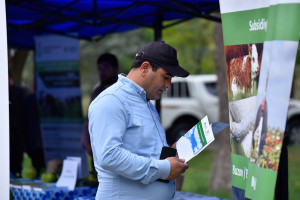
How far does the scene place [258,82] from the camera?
2.47 m

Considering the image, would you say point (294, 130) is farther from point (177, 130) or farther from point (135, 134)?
point (135, 134)

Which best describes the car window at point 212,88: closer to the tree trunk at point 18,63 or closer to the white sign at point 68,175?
the tree trunk at point 18,63

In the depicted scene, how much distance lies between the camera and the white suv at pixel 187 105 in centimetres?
1345

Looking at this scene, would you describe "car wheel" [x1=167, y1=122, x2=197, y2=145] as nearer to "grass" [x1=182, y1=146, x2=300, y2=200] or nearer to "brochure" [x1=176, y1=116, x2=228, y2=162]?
"grass" [x1=182, y1=146, x2=300, y2=200]

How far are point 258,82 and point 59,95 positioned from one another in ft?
15.5

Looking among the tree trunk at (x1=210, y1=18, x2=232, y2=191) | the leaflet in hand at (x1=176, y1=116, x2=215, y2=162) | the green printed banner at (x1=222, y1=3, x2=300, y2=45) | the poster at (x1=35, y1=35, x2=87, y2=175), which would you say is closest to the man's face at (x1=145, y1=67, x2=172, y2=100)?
the leaflet in hand at (x1=176, y1=116, x2=215, y2=162)

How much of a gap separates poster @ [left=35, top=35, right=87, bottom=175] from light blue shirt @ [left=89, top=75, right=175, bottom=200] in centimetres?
398

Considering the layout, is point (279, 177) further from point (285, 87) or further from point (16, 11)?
point (16, 11)

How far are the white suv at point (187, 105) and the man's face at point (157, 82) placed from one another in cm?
1072

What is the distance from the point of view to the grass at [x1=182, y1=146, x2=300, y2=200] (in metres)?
8.66

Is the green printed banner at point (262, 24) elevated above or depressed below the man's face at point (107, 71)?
above

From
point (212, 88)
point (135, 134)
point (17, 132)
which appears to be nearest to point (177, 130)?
point (212, 88)

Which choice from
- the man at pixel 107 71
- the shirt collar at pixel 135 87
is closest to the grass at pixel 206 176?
Answer: the man at pixel 107 71

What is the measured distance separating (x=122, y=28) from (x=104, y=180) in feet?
15.8
